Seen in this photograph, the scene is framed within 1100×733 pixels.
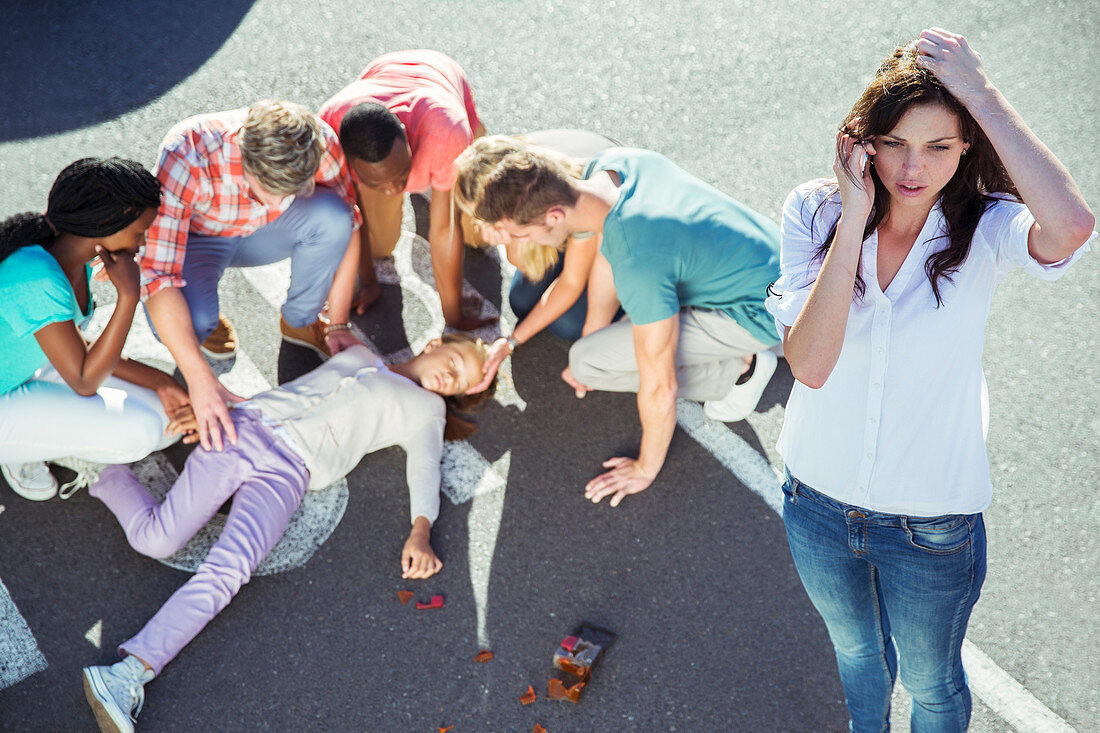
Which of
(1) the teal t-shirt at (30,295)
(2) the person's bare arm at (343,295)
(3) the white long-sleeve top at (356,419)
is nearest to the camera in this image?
(1) the teal t-shirt at (30,295)

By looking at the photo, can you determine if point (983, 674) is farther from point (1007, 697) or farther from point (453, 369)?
point (453, 369)

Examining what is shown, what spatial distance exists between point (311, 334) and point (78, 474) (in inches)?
49.1

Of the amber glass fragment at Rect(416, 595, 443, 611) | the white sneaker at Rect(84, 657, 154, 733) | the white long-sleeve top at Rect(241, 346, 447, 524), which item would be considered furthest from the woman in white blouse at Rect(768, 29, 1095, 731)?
the white sneaker at Rect(84, 657, 154, 733)

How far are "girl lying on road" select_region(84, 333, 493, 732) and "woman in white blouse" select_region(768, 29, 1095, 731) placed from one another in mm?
1879

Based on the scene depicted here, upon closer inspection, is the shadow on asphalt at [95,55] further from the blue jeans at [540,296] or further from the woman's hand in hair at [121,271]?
the blue jeans at [540,296]

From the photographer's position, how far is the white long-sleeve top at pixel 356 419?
3.89 metres

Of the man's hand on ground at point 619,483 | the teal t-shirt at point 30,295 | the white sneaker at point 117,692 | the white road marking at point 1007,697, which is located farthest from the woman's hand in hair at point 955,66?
the white sneaker at point 117,692

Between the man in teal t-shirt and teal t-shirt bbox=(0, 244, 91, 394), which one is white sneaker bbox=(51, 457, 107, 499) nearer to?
teal t-shirt bbox=(0, 244, 91, 394)

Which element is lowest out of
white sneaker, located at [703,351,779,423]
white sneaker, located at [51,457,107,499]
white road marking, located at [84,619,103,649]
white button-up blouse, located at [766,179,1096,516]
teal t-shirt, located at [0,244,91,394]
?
white road marking, located at [84,619,103,649]

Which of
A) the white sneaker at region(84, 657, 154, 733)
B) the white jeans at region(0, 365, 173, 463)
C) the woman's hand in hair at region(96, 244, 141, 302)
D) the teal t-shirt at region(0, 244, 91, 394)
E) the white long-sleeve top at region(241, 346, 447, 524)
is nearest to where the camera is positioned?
the white sneaker at region(84, 657, 154, 733)

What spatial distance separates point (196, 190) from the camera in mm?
3840

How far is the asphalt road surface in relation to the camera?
3.38 m

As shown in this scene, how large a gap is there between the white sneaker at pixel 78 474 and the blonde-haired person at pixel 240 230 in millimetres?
578

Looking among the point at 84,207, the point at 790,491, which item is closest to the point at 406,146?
the point at 84,207
